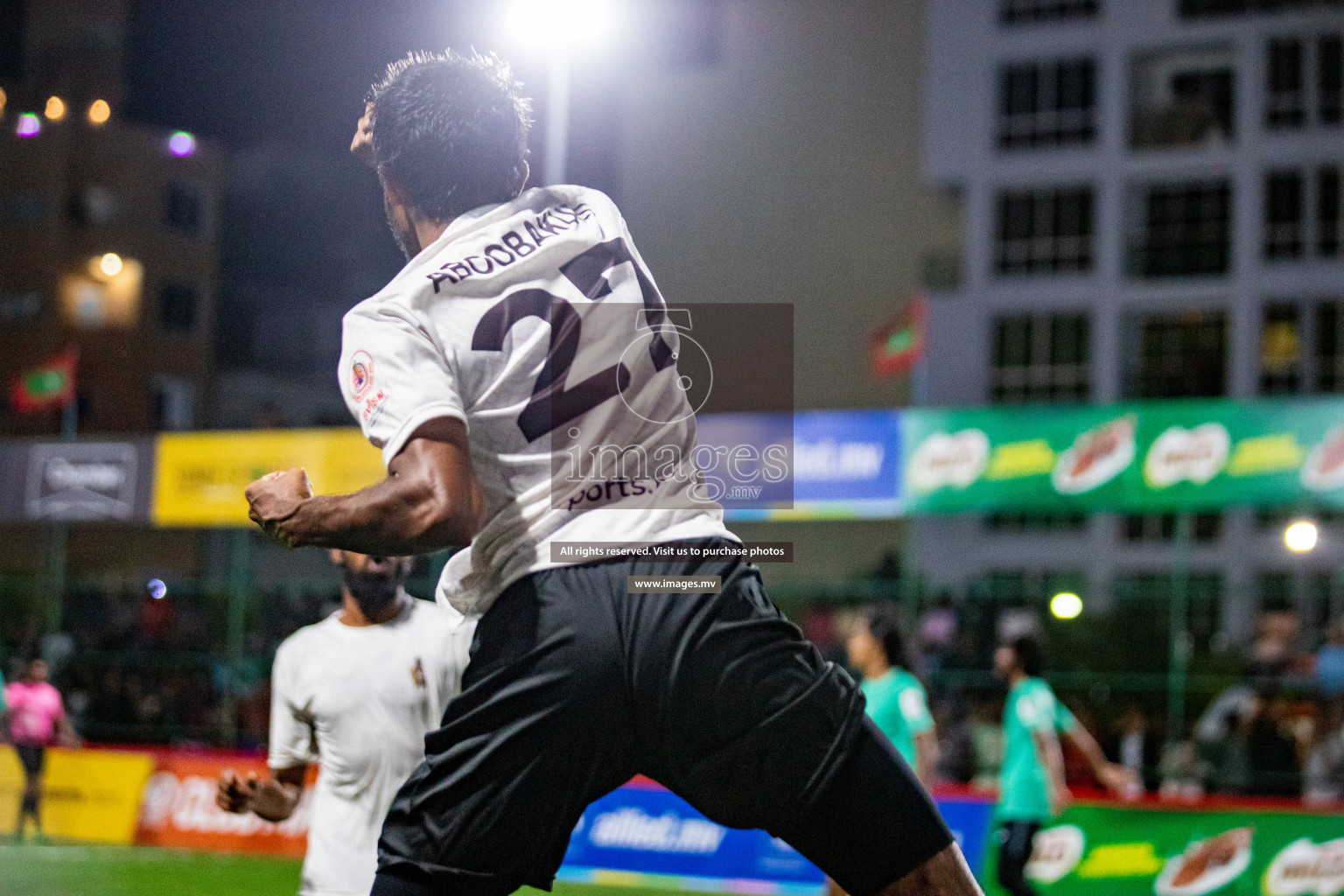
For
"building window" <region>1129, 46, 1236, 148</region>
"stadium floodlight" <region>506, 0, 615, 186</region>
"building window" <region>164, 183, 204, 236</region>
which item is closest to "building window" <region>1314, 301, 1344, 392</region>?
"building window" <region>1129, 46, 1236, 148</region>

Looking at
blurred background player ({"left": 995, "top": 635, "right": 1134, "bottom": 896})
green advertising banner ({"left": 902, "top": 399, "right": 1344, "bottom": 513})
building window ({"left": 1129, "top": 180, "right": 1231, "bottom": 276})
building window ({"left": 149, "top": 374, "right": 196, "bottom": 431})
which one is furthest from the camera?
building window ({"left": 149, "top": 374, "right": 196, "bottom": 431})

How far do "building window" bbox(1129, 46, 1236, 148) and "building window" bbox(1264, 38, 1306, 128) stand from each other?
97 cm

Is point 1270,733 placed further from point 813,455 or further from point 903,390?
point 903,390

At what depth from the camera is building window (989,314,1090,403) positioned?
40.0 metres

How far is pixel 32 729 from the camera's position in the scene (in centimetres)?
1456

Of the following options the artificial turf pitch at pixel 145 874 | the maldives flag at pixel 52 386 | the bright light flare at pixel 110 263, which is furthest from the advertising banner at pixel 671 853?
the bright light flare at pixel 110 263

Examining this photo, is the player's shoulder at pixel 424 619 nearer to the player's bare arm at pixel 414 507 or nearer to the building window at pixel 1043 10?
the player's bare arm at pixel 414 507

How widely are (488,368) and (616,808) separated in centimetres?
1109

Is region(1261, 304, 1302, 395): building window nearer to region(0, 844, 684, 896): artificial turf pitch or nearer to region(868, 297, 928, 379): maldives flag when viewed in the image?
region(868, 297, 928, 379): maldives flag

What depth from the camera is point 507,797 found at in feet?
7.77

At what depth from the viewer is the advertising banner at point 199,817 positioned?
45.3 ft

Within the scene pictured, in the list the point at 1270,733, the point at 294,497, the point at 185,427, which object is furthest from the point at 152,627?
the point at 185,427

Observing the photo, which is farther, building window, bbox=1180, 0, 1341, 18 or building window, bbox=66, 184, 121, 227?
building window, bbox=66, 184, 121, 227

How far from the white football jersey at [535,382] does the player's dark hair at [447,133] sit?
6 centimetres
